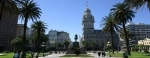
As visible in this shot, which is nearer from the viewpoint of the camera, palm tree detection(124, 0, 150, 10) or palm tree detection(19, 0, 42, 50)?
palm tree detection(124, 0, 150, 10)

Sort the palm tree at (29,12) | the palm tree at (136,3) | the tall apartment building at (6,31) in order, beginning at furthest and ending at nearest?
the tall apartment building at (6,31), the palm tree at (29,12), the palm tree at (136,3)

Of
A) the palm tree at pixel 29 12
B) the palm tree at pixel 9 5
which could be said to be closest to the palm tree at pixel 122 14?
the palm tree at pixel 29 12

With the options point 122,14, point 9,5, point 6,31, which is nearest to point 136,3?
point 9,5

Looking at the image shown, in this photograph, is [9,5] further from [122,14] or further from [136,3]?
Answer: [122,14]

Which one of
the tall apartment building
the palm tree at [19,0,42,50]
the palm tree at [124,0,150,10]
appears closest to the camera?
the palm tree at [124,0,150,10]

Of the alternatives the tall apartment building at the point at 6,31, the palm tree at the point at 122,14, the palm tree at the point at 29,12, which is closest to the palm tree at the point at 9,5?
the palm tree at the point at 29,12

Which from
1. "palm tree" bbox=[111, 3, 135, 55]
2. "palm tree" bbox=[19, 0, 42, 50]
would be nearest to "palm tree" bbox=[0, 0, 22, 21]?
"palm tree" bbox=[19, 0, 42, 50]

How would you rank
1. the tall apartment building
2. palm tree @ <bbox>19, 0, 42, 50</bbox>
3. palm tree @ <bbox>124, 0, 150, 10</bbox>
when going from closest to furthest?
palm tree @ <bbox>124, 0, 150, 10</bbox> → palm tree @ <bbox>19, 0, 42, 50</bbox> → the tall apartment building

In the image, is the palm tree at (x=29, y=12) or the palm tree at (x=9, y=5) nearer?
the palm tree at (x=9, y=5)

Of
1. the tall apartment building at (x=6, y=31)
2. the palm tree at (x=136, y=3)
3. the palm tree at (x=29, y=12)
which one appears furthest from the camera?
the tall apartment building at (x=6, y=31)

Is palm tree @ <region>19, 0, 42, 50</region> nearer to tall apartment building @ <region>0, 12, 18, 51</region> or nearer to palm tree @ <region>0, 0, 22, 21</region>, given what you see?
palm tree @ <region>0, 0, 22, 21</region>

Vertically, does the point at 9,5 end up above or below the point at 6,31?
below

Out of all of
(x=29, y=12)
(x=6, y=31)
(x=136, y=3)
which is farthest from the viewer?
(x=6, y=31)

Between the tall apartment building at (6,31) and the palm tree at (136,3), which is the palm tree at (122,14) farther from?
the tall apartment building at (6,31)
